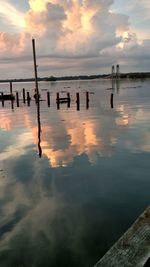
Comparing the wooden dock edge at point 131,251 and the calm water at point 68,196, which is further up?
the wooden dock edge at point 131,251

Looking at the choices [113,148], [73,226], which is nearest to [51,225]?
[73,226]

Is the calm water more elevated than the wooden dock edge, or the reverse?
the wooden dock edge

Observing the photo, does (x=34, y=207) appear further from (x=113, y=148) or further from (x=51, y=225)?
(x=113, y=148)

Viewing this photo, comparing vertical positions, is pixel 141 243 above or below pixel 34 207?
above

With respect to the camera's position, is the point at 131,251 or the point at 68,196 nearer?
the point at 131,251

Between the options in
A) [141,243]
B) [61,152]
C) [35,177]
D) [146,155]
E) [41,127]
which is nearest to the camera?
[141,243]

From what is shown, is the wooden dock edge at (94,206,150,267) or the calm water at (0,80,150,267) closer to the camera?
the wooden dock edge at (94,206,150,267)

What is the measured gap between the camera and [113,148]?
16.0 meters

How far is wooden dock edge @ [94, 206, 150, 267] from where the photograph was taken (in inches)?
134

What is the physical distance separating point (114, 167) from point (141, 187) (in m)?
2.49

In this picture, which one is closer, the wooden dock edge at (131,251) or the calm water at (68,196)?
the wooden dock edge at (131,251)

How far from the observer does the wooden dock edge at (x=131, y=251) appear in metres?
3.41

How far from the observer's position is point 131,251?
365 cm

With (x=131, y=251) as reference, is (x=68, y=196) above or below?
below
